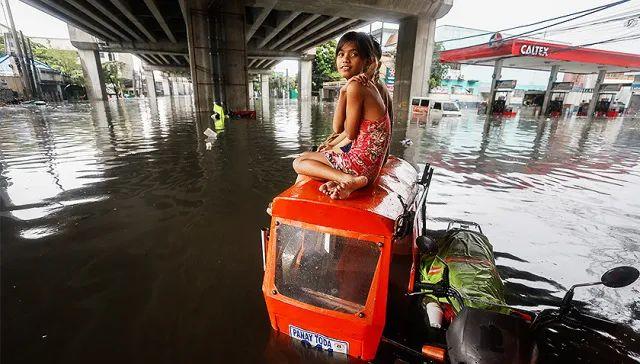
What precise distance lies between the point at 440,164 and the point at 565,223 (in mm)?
3929

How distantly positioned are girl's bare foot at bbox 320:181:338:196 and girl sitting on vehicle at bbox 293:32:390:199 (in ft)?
0.26

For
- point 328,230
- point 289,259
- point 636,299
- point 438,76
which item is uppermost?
point 438,76

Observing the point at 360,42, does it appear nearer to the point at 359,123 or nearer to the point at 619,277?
the point at 359,123

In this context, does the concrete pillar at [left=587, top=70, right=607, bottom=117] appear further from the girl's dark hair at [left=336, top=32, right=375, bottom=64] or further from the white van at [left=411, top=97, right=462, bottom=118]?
the girl's dark hair at [left=336, top=32, right=375, bottom=64]

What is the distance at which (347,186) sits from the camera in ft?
7.60

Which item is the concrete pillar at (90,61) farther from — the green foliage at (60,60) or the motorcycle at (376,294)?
the motorcycle at (376,294)

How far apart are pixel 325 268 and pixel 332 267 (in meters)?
0.06

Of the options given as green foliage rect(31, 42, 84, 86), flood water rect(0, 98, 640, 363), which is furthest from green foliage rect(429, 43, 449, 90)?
green foliage rect(31, 42, 84, 86)

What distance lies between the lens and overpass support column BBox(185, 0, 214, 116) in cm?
1755

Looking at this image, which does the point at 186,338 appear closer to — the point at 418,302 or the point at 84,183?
the point at 418,302

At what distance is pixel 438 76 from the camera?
38562 mm

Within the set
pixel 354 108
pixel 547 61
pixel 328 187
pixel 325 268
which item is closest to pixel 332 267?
pixel 325 268

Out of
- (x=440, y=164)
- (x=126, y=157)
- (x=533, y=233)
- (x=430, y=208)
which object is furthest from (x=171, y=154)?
(x=533, y=233)

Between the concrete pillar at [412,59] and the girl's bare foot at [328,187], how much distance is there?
18.6 metres
